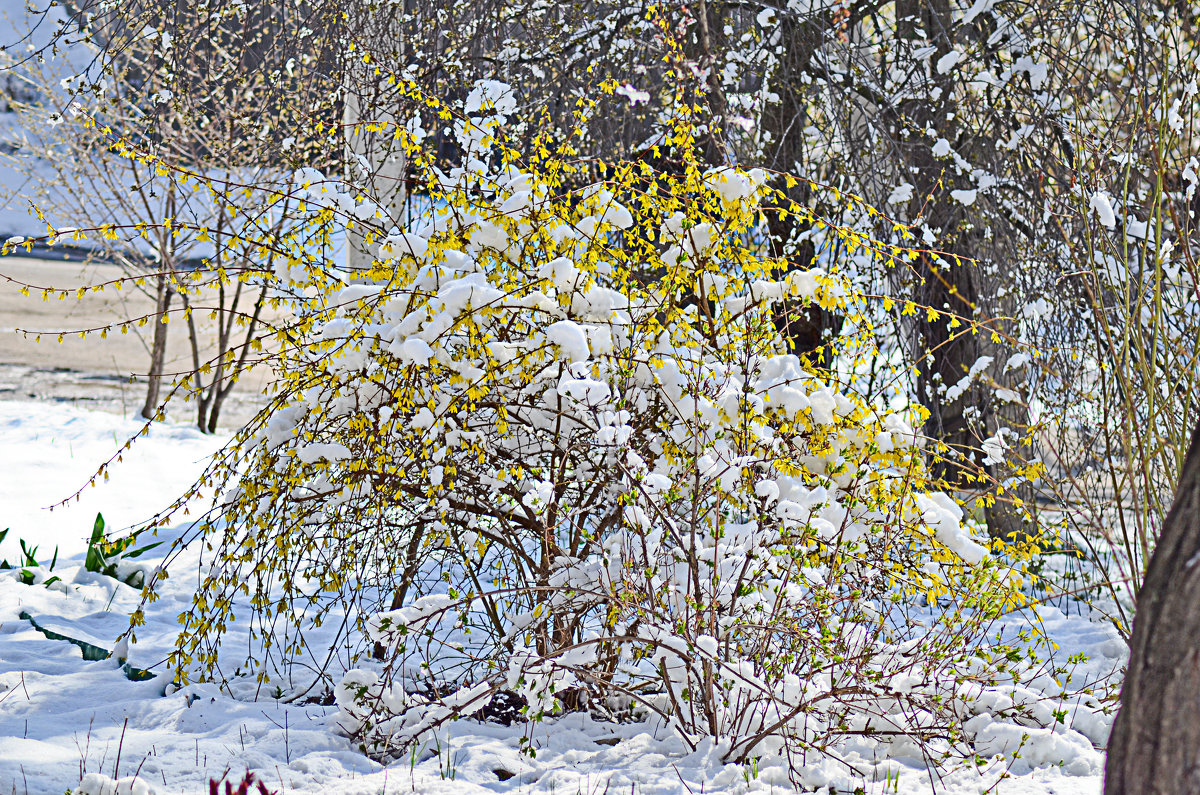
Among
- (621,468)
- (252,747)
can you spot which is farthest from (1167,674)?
(252,747)

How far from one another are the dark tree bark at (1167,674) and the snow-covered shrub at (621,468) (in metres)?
1.26

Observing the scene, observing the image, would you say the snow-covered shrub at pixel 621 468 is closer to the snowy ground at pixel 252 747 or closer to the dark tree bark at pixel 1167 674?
the snowy ground at pixel 252 747

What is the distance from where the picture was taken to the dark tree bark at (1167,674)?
1300 millimetres

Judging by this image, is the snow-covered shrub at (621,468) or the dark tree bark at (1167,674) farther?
the snow-covered shrub at (621,468)

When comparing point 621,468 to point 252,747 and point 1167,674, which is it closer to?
point 252,747

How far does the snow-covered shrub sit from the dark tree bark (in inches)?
49.8

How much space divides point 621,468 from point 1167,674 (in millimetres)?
1518

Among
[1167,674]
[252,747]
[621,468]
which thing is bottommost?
[252,747]

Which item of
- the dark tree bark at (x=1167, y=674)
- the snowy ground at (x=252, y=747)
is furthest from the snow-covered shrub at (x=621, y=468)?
the dark tree bark at (x=1167, y=674)

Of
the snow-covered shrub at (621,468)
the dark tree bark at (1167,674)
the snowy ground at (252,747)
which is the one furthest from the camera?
the snow-covered shrub at (621,468)

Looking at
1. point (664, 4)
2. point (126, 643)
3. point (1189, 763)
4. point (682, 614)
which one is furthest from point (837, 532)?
point (664, 4)

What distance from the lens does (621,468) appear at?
8.71ft

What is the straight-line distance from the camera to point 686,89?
4723 millimetres

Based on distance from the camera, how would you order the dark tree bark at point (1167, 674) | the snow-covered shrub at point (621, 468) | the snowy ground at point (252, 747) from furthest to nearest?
the snow-covered shrub at point (621, 468), the snowy ground at point (252, 747), the dark tree bark at point (1167, 674)
